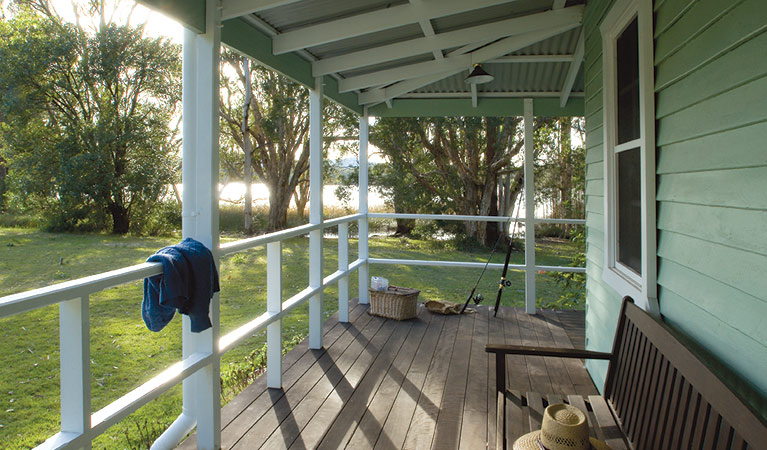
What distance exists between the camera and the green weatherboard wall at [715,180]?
1432 mm

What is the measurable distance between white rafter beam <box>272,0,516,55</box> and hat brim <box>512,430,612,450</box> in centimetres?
249

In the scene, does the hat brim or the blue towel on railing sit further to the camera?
the blue towel on railing

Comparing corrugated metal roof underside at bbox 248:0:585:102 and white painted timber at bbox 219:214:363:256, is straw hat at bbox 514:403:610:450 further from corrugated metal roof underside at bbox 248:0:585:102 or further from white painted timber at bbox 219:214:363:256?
corrugated metal roof underside at bbox 248:0:585:102

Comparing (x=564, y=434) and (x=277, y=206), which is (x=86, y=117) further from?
(x=564, y=434)

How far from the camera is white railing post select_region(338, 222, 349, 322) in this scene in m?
5.03

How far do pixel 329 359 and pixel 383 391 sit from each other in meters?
0.75

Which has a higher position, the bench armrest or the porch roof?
the porch roof

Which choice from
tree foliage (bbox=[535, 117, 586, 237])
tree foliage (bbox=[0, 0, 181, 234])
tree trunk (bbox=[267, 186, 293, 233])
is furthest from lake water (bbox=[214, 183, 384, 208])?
tree foliage (bbox=[535, 117, 586, 237])

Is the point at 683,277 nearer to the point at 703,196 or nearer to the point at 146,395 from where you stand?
the point at 703,196

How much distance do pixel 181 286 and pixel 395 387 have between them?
1.80 meters

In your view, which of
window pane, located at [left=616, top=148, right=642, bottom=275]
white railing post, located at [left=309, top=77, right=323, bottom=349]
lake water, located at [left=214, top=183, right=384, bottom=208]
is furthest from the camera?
lake water, located at [left=214, top=183, right=384, bottom=208]

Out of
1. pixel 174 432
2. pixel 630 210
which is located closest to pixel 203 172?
pixel 174 432

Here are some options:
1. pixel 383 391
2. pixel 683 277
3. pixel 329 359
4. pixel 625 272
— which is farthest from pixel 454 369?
pixel 683 277

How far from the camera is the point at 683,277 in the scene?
6.65 ft
